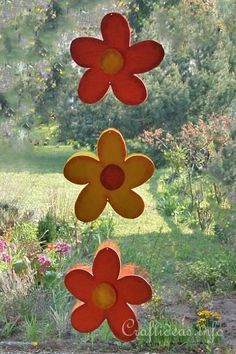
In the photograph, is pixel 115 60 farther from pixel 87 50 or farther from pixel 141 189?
pixel 141 189

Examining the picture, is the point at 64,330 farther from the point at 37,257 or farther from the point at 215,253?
the point at 215,253

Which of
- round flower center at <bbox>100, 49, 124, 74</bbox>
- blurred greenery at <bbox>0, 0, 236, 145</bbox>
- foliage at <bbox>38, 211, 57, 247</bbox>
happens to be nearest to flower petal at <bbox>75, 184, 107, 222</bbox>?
round flower center at <bbox>100, 49, 124, 74</bbox>

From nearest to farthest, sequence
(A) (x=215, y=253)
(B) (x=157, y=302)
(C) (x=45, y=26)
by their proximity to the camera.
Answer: (B) (x=157, y=302) < (C) (x=45, y=26) < (A) (x=215, y=253)

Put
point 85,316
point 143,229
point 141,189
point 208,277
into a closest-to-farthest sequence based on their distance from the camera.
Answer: point 85,316, point 208,277, point 143,229, point 141,189

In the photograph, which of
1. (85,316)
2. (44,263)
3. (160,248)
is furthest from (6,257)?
(85,316)

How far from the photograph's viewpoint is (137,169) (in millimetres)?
1698

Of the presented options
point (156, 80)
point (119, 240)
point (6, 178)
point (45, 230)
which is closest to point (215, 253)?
point (119, 240)

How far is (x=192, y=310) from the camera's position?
14.4 feet

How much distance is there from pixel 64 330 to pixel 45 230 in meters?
1.75

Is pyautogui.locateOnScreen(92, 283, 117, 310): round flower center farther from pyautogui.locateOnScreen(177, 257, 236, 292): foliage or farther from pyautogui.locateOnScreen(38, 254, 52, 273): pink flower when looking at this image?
pyautogui.locateOnScreen(177, 257, 236, 292): foliage

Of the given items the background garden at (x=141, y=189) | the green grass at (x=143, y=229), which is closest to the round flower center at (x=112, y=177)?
the background garden at (x=141, y=189)

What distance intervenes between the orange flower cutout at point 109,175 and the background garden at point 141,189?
7.12ft

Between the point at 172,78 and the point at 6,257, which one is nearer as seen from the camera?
the point at 6,257

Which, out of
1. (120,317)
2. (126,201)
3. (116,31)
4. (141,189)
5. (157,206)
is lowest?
(120,317)
